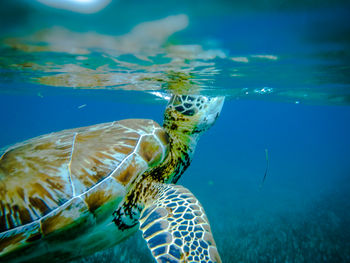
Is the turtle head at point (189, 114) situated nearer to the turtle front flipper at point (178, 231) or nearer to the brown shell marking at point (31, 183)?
the turtle front flipper at point (178, 231)

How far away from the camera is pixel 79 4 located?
2.68 meters

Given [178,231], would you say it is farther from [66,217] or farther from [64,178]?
[64,178]

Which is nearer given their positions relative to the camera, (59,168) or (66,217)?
(66,217)

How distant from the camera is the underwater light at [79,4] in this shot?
8.64 feet

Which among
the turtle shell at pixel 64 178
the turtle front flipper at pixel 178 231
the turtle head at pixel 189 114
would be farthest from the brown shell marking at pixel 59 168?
the turtle head at pixel 189 114

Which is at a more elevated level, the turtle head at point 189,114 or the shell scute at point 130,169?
the turtle head at point 189,114

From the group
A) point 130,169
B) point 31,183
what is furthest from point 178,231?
point 31,183

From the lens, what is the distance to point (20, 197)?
181 centimetres

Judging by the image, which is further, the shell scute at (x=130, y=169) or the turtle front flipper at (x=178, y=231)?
the shell scute at (x=130, y=169)

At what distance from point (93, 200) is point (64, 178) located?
40 cm

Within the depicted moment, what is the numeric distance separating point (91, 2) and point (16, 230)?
300cm

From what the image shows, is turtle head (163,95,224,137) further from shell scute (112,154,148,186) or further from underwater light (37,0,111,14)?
underwater light (37,0,111,14)

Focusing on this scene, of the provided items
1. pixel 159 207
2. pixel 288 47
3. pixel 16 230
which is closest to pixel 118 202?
pixel 159 207

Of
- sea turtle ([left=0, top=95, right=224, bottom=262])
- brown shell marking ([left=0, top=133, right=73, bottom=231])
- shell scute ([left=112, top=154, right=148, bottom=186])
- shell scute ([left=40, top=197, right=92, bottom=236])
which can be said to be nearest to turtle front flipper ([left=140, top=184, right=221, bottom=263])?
sea turtle ([left=0, top=95, right=224, bottom=262])
